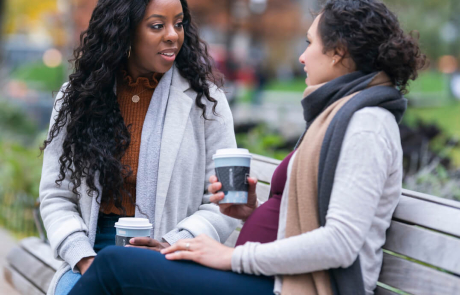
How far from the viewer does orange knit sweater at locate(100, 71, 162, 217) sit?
2938 mm

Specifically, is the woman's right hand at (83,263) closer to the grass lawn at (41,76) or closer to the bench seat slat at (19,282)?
the bench seat slat at (19,282)

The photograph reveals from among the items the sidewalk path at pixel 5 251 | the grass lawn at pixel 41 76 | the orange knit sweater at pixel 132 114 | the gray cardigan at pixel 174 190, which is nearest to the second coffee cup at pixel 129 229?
the gray cardigan at pixel 174 190

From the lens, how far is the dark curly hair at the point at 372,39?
2.14m

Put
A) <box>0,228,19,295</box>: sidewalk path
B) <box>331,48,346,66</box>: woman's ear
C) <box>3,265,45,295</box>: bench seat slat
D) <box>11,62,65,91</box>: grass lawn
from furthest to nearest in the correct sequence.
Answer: <box>11,62,65,91</box>: grass lawn
<box>0,228,19,295</box>: sidewalk path
<box>3,265,45,295</box>: bench seat slat
<box>331,48,346,66</box>: woman's ear

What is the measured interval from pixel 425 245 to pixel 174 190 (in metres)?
1.22

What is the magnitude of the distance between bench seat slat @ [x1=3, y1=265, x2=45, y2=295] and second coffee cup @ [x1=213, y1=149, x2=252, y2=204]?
2.07 metres

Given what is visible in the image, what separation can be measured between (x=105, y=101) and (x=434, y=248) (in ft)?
5.61

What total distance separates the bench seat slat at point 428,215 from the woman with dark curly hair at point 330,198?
126mm

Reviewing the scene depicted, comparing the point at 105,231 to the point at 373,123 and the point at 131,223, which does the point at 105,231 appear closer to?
the point at 131,223

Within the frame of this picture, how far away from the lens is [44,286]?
376 cm

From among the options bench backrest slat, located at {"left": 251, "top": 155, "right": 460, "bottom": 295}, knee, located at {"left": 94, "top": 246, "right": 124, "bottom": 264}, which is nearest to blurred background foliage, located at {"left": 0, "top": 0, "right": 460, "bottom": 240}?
bench backrest slat, located at {"left": 251, "top": 155, "right": 460, "bottom": 295}

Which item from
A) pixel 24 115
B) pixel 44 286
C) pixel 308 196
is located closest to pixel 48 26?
pixel 24 115

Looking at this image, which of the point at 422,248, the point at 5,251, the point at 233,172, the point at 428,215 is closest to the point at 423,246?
the point at 422,248

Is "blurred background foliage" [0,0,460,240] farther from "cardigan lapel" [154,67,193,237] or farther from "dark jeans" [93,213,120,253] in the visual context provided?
"dark jeans" [93,213,120,253]
